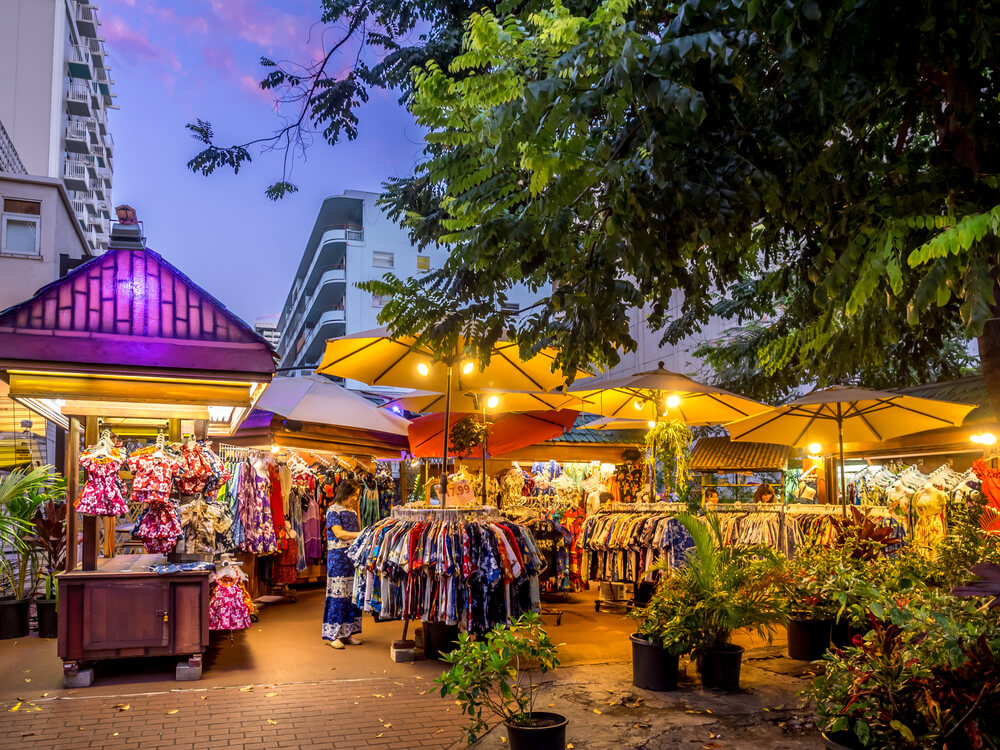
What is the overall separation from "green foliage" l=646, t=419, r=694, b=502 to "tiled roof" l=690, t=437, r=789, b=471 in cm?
1380

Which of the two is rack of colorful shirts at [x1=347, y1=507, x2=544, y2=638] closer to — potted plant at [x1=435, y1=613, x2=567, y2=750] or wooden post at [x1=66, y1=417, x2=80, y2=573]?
potted plant at [x1=435, y1=613, x2=567, y2=750]

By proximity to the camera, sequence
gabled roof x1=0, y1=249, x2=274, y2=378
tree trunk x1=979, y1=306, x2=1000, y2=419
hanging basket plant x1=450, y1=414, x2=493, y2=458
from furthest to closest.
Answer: hanging basket plant x1=450, y1=414, x2=493, y2=458 → gabled roof x1=0, y1=249, x2=274, y2=378 → tree trunk x1=979, y1=306, x2=1000, y2=419

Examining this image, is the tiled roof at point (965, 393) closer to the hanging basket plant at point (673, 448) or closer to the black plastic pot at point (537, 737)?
the hanging basket plant at point (673, 448)

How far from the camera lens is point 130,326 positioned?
625 cm

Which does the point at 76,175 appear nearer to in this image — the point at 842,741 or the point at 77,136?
the point at 77,136

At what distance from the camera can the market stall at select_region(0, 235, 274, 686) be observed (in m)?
5.99

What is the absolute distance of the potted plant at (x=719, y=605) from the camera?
5996 millimetres

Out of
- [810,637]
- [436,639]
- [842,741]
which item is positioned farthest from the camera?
[436,639]

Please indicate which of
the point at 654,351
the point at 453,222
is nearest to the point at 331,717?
the point at 453,222

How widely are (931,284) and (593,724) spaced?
3641 mm

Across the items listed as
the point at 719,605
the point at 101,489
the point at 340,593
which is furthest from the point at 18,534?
the point at 719,605

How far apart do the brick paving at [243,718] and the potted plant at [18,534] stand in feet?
10.2

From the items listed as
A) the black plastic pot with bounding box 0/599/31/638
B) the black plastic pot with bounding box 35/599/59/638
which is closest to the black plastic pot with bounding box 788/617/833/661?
the black plastic pot with bounding box 35/599/59/638

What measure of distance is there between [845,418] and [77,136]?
47947mm
